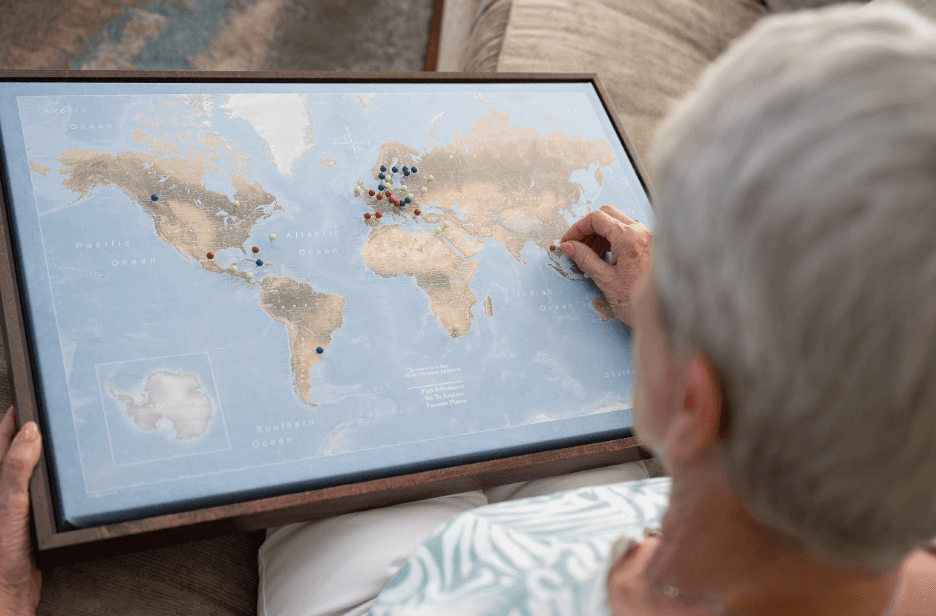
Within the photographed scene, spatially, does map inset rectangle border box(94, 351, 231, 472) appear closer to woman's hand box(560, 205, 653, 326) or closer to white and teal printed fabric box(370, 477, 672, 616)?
white and teal printed fabric box(370, 477, 672, 616)

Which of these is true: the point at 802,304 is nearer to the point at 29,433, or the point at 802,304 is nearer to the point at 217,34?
the point at 29,433

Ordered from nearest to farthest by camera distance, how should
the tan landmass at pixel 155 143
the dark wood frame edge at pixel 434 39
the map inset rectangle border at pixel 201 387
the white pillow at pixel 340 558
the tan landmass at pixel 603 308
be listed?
the map inset rectangle border at pixel 201 387 → the white pillow at pixel 340 558 → the tan landmass at pixel 155 143 → the tan landmass at pixel 603 308 → the dark wood frame edge at pixel 434 39

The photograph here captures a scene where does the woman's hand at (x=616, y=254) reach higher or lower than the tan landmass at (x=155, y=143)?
lower

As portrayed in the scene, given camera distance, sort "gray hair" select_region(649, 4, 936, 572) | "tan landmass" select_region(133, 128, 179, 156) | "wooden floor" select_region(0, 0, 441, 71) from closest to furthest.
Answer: "gray hair" select_region(649, 4, 936, 572) → "tan landmass" select_region(133, 128, 179, 156) → "wooden floor" select_region(0, 0, 441, 71)

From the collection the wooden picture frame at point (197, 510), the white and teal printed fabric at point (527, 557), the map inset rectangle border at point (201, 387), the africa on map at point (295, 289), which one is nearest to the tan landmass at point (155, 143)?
the africa on map at point (295, 289)

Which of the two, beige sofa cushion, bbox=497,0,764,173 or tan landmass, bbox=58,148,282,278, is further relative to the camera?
beige sofa cushion, bbox=497,0,764,173

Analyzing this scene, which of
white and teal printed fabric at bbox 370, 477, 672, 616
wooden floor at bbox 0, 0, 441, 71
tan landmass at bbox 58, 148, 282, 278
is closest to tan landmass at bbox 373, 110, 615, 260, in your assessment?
tan landmass at bbox 58, 148, 282, 278

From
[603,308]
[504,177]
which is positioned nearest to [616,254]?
[603,308]

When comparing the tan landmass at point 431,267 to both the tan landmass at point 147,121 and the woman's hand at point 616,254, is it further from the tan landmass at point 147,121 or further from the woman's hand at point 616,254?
the tan landmass at point 147,121
